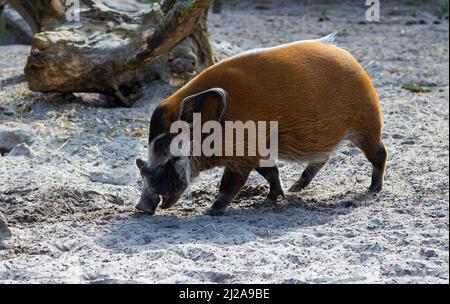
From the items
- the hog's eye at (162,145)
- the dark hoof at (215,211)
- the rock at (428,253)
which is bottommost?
the dark hoof at (215,211)

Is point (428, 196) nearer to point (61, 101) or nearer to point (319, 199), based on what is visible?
point (319, 199)

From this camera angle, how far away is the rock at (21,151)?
255 inches

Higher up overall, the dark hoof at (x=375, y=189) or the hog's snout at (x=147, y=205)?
the hog's snout at (x=147, y=205)

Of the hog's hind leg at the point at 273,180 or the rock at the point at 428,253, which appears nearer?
the rock at the point at 428,253

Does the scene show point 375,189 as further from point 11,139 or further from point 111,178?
point 11,139

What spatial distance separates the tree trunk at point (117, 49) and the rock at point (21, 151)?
127 cm

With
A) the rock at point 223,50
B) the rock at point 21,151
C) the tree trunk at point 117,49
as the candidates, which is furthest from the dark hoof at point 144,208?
the rock at point 223,50

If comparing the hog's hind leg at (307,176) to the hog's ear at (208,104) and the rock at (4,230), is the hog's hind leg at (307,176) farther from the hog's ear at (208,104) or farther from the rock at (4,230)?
the rock at (4,230)

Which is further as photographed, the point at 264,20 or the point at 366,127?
the point at 264,20

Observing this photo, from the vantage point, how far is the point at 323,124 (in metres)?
5.55

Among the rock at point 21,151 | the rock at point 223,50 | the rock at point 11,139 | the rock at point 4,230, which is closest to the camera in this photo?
the rock at point 4,230

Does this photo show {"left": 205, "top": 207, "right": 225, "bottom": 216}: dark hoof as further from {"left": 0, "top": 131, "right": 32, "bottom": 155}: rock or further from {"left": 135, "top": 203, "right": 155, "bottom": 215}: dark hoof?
{"left": 0, "top": 131, "right": 32, "bottom": 155}: rock

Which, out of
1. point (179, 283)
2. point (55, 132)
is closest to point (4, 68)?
point (55, 132)

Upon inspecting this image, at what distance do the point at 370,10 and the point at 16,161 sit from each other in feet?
30.4
